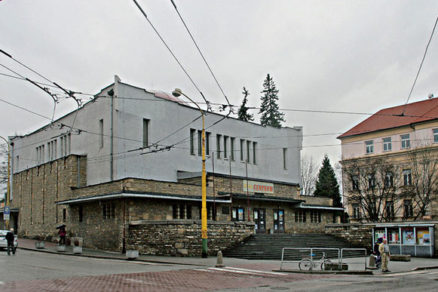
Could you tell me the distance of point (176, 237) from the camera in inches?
1049

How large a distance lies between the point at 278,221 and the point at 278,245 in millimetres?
10409

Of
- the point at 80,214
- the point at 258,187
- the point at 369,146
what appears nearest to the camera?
the point at 80,214

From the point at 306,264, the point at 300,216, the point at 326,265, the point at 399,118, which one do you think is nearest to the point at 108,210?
the point at 306,264

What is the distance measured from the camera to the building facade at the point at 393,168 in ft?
146

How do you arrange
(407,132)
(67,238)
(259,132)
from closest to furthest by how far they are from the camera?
(67,238) < (259,132) < (407,132)

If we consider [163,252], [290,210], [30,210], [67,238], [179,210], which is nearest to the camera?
[163,252]

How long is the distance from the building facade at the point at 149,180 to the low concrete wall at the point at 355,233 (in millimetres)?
6031

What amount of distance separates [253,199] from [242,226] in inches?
277

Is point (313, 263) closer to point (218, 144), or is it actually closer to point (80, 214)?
point (80, 214)

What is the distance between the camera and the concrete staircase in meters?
26.8

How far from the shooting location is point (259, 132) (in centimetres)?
4759

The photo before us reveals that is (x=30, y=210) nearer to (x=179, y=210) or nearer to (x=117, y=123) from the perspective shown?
(x=117, y=123)

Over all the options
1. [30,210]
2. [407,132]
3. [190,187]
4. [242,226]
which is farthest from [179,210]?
[407,132]

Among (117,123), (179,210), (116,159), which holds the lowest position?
(179,210)
